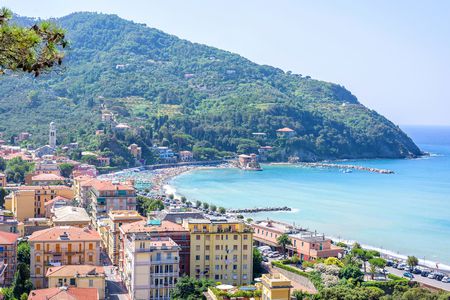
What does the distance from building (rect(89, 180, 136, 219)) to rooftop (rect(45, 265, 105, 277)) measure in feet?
47.5

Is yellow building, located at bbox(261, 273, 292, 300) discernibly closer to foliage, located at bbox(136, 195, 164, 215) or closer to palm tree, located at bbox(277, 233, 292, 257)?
palm tree, located at bbox(277, 233, 292, 257)

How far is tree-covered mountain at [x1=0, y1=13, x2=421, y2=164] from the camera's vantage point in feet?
313

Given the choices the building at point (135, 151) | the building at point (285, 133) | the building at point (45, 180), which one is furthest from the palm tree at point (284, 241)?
the building at point (285, 133)

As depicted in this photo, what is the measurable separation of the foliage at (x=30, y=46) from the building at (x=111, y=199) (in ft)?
106

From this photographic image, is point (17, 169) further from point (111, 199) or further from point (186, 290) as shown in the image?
point (186, 290)

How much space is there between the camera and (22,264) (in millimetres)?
23797

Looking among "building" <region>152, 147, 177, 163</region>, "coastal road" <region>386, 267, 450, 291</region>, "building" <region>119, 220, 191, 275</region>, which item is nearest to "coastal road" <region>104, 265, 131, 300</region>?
"building" <region>119, 220, 191, 275</region>

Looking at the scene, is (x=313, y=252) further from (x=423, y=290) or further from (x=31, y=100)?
(x=31, y=100)

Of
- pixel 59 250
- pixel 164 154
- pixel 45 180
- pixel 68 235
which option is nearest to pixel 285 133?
pixel 164 154

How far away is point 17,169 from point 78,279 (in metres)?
35.0

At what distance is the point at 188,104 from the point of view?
117m

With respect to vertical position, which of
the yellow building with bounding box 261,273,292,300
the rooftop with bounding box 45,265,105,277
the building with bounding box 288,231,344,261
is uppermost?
the yellow building with bounding box 261,273,292,300

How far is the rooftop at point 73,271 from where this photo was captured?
22812 mm

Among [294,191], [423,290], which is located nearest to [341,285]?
[423,290]
